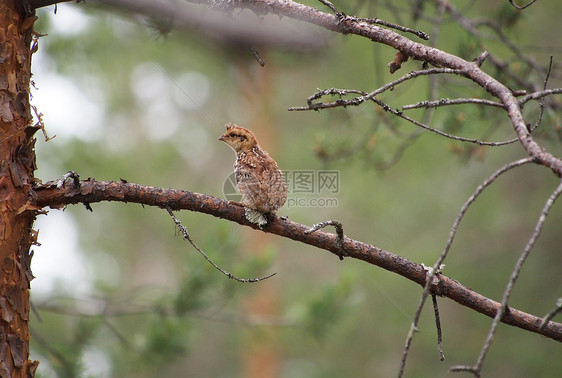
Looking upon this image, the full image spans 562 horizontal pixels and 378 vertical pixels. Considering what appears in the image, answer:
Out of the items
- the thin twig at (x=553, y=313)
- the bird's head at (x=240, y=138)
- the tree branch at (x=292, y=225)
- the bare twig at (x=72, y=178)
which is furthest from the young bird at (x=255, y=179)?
the thin twig at (x=553, y=313)

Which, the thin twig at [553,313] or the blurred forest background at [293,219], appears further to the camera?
the blurred forest background at [293,219]

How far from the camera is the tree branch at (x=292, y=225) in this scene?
2.27 metres

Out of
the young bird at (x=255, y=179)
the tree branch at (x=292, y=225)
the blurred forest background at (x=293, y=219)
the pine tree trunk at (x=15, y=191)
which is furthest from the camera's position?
the blurred forest background at (x=293, y=219)

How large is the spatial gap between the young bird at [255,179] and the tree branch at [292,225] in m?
0.15

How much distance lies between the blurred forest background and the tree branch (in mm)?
2069

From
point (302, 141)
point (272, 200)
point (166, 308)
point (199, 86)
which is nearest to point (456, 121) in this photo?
point (272, 200)

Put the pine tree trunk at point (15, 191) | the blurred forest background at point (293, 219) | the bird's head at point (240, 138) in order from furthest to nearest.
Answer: the blurred forest background at point (293, 219)
the bird's head at point (240, 138)
the pine tree trunk at point (15, 191)

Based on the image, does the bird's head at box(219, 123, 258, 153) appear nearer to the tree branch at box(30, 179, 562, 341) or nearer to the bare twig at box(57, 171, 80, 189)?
the tree branch at box(30, 179, 562, 341)

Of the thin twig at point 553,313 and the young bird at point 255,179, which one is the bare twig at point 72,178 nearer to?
the young bird at point 255,179

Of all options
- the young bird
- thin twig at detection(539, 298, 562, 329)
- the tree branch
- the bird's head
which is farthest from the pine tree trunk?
thin twig at detection(539, 298, 562, 329)

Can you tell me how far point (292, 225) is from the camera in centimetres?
243

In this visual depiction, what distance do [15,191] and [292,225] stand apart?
1.09m

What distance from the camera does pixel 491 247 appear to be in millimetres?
8336

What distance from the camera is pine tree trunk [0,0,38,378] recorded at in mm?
2164
